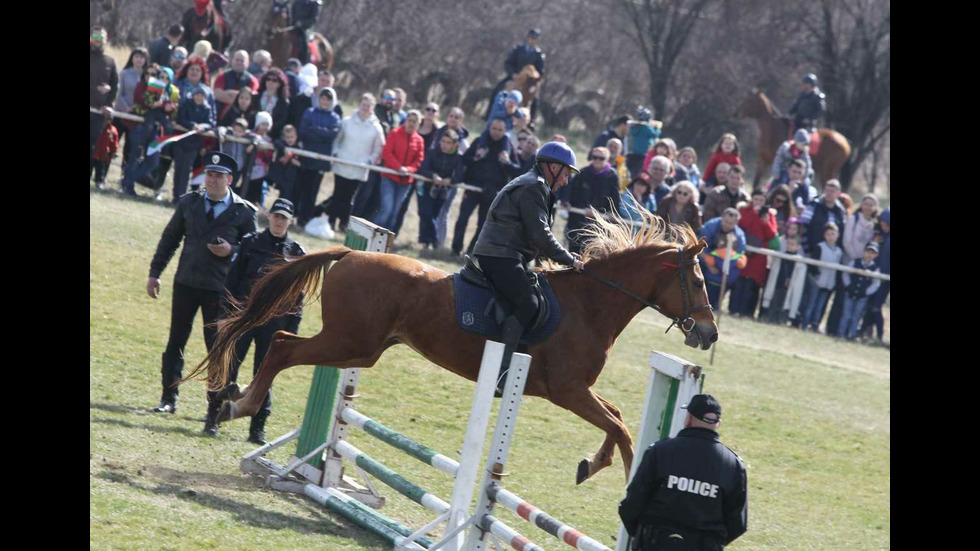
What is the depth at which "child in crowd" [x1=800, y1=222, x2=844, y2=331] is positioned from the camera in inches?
744

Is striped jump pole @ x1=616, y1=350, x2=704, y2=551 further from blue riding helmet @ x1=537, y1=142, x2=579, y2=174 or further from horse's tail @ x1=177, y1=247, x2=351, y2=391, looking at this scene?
horse's tail @ x1=177, y1=247, x2=351, y2=391

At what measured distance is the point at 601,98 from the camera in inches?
1251

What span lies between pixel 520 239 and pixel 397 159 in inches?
363

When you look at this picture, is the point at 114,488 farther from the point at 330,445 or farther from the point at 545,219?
the point at 545,219

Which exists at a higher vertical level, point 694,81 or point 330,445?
point 694,81

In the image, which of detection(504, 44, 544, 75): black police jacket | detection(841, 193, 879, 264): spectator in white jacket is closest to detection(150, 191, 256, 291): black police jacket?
detection(841, 193, 879, 264): spectator in white jacket

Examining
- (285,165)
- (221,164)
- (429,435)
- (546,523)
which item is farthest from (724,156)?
(546,523)

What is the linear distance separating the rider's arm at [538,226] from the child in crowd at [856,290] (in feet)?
38.4

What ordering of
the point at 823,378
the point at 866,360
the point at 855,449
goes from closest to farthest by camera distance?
the point at 855,449 → the point at 823,378 → the point at 866,360

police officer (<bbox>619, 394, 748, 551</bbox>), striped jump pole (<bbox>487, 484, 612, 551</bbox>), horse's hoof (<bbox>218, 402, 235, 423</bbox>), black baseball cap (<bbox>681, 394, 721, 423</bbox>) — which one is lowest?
horse's hoof (<bbox>218, 402, 235, 423</bbox>)

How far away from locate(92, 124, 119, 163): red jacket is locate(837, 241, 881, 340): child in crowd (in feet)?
35.2
